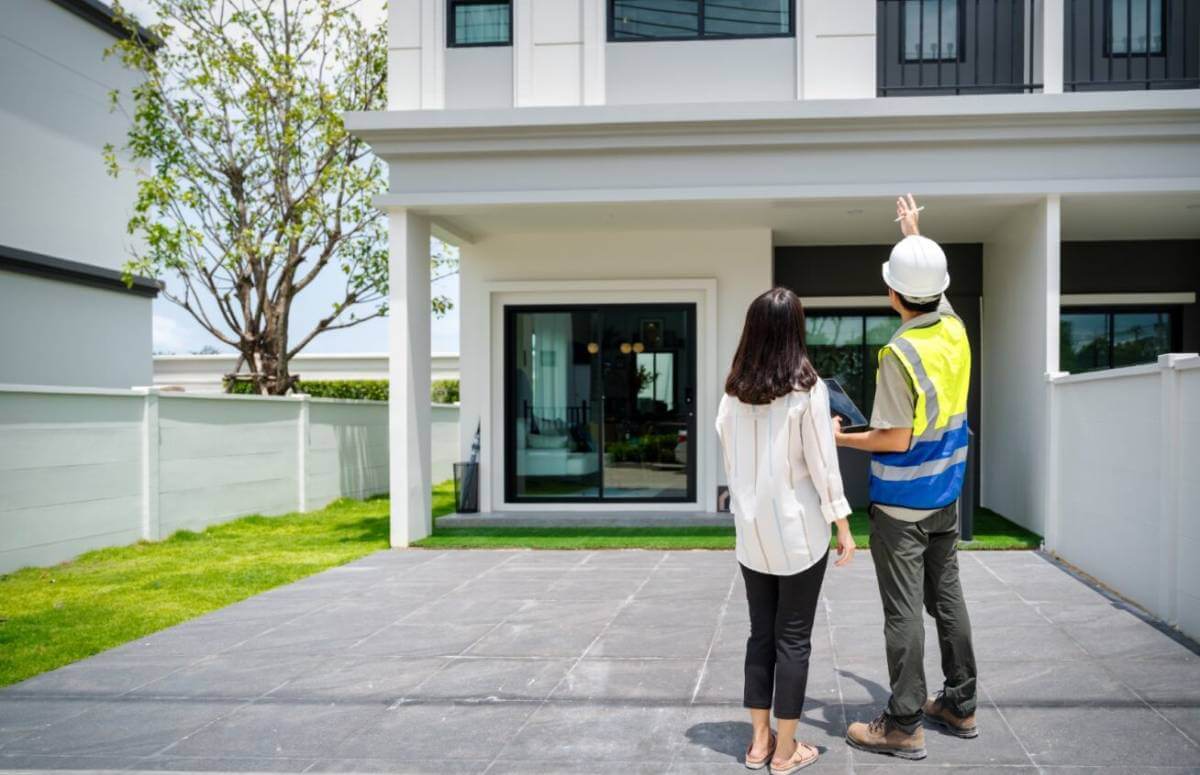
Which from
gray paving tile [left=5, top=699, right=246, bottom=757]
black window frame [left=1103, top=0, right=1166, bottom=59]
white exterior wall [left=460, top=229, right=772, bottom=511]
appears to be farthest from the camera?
white exterior wall [left=460, top=229, right=772, bottom=511]

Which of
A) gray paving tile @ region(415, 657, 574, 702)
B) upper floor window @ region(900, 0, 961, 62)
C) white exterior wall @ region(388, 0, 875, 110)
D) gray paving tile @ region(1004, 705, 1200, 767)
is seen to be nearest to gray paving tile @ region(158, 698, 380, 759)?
gray paving tile @ region(415, 657, 574, 702)

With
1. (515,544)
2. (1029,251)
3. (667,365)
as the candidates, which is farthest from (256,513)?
(1029,251)

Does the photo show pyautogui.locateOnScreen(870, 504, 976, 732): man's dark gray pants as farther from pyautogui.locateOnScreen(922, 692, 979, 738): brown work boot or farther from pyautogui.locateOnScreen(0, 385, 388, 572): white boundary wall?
pyautogui.locateOnScreen(0, 385, 388, 572): white boundary wall

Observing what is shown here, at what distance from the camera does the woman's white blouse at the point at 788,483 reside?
3830 mm

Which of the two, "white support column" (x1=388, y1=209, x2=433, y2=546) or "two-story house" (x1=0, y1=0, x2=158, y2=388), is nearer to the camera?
"white support column" (x1=388, y1=209, x2=433, y2=546)

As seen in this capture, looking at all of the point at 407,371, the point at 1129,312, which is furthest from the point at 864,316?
the point at 407,371

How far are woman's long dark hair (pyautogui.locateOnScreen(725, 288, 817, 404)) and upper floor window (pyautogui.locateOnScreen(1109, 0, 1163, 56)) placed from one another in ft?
33.4

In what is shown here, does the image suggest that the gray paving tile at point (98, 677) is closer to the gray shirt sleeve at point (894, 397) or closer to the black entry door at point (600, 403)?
the gray shirt sleeve at point (894, 397)

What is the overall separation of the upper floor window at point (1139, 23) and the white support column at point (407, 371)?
8042mm

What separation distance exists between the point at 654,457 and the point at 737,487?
843 centimetres

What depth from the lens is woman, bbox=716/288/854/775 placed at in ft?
12.6

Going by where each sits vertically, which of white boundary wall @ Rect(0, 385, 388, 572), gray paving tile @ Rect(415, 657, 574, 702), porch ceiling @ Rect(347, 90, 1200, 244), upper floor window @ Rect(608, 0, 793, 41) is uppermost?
upper floor window @ Rect(608, 0, 793, 41)

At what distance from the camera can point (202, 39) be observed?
15.8 m

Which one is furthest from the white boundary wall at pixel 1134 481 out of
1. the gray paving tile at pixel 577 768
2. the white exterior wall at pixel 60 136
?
the white exterior wall at pixel 60 136
